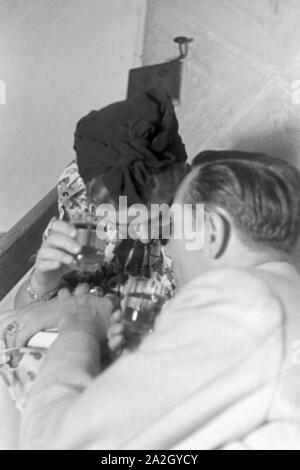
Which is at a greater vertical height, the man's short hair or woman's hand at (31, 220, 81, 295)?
the man's short hair

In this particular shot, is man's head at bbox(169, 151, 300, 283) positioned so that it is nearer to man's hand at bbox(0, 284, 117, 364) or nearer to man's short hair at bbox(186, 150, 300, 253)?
man's short hair at bbox(186, 150, 300, 253)

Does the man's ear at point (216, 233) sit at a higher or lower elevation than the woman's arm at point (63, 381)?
higher

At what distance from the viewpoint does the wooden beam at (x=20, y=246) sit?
3.87 feet

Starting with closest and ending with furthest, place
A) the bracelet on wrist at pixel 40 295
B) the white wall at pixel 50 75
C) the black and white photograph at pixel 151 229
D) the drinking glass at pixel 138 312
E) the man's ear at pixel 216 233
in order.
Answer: the black and white photograph at pixel 151 229 < the man's ear at pixel 216 233 < the drinking glass at pixel 138 312 < the bracelet on wrist at pixel 40 295 < the white wall at pixel 50 75

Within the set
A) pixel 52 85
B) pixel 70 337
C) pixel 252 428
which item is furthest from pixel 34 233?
pixel 252 428

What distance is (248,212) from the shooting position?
76 centimetres

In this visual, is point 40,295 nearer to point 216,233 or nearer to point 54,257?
point 54,257

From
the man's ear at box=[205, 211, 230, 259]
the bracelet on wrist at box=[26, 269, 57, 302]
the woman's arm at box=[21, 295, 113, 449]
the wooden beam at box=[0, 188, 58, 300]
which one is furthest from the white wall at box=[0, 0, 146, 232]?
the man's ear at box=[205, 211, 230, 259]

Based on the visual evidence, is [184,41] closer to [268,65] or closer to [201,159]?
[268,65]

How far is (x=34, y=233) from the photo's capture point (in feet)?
4.13

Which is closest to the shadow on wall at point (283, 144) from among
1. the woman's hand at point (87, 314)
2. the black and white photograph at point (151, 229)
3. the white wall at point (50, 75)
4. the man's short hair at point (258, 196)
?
the black and white photograph at point (151, 229)

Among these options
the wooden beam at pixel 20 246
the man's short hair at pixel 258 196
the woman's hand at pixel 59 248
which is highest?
the man's short hair at pixel 258 196

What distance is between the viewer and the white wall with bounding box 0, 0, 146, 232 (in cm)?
152

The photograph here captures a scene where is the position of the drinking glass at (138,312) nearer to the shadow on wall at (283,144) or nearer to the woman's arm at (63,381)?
the woman's arm at (63,381)
